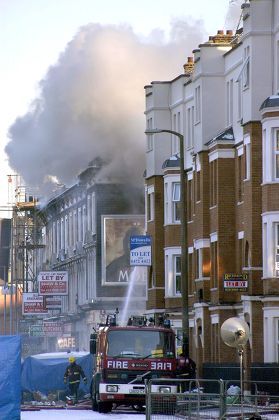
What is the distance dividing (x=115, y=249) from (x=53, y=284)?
6264mm

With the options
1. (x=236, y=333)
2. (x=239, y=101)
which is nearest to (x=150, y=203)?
(x=239, y=101)

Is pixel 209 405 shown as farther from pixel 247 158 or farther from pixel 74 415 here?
pixel 247 158

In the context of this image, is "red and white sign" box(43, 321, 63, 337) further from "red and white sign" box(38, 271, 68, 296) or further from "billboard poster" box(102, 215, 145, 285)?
"billboard poster" box(102, 215, 145, 285)

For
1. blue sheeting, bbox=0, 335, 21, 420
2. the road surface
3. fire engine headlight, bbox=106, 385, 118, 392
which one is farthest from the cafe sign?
blue sheeting, bbox=0, 335, 21, 420

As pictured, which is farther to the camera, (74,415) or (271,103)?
(271,103)

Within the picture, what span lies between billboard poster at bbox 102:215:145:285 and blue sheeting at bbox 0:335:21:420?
53.0 metres

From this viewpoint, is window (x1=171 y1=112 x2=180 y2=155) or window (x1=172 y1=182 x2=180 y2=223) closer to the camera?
window (x1=172 y1=182 x2=180 y2=223)

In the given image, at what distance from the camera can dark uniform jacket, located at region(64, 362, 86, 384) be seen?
150 ft

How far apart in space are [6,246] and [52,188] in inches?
873

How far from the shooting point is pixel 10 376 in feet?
95.3

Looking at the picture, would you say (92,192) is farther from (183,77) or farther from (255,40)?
(255,40)

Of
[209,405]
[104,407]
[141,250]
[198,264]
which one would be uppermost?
[141,250]

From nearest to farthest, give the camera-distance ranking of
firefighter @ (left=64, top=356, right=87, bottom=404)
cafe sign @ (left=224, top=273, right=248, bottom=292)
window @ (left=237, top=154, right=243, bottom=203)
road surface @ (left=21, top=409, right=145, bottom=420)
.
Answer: road surface @ (left=21, top=409, right=145, bottom=420)
firefighter @ (left=64, top=356, right=87, bottom=404)
cafe sign @ (left=224, top=273, right=248, bottom=292)
window @ (left=237, top=154, right=243, bottom=203)

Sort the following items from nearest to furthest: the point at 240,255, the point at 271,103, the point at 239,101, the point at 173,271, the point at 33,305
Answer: the point at 271,103 → the point at 240,255 → the point at 239,101 → the point at 173,271 → the point at 33,305
